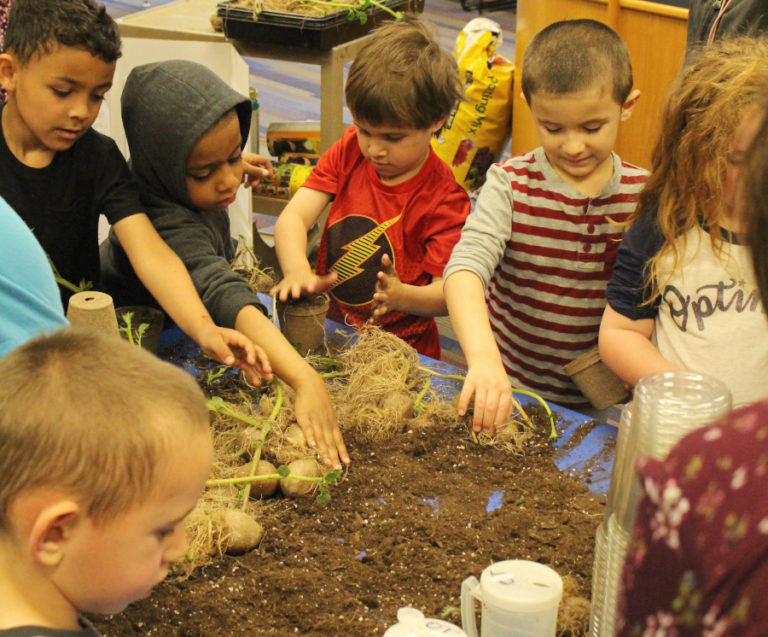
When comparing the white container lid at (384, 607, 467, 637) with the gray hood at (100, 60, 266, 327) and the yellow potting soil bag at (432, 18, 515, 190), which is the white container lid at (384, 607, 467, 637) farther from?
the yellow potting soil bag at (432, 18, 515, 190)

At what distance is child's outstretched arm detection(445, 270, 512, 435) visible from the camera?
1447 mm

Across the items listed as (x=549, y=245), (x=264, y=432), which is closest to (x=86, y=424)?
(x=264, y=432)

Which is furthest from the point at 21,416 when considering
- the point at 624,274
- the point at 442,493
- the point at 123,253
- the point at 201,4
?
the point at 201,4

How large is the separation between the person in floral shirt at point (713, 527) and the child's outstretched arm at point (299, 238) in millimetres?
1280

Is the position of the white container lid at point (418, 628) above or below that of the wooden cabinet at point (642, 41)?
below

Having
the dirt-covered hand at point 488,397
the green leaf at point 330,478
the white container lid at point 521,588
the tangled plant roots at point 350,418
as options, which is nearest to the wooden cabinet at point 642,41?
the tangled plant roots at point 350,418

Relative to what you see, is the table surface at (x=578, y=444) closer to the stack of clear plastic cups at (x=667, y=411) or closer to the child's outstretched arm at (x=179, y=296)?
the child's outstretched arm at (x=179, y=296)

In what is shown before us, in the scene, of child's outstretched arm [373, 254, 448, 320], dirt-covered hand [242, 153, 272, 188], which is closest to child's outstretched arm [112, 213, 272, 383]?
child's outstretched arm [373, 254, 448, 320]

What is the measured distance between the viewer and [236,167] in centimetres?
195

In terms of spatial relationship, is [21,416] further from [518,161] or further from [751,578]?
[518,161]

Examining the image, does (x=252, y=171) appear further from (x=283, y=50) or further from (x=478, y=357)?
(x=283, y=50)

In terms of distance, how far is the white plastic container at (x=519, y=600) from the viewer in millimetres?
989

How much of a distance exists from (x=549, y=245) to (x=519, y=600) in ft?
3.38

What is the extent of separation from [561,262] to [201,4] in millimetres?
2566
